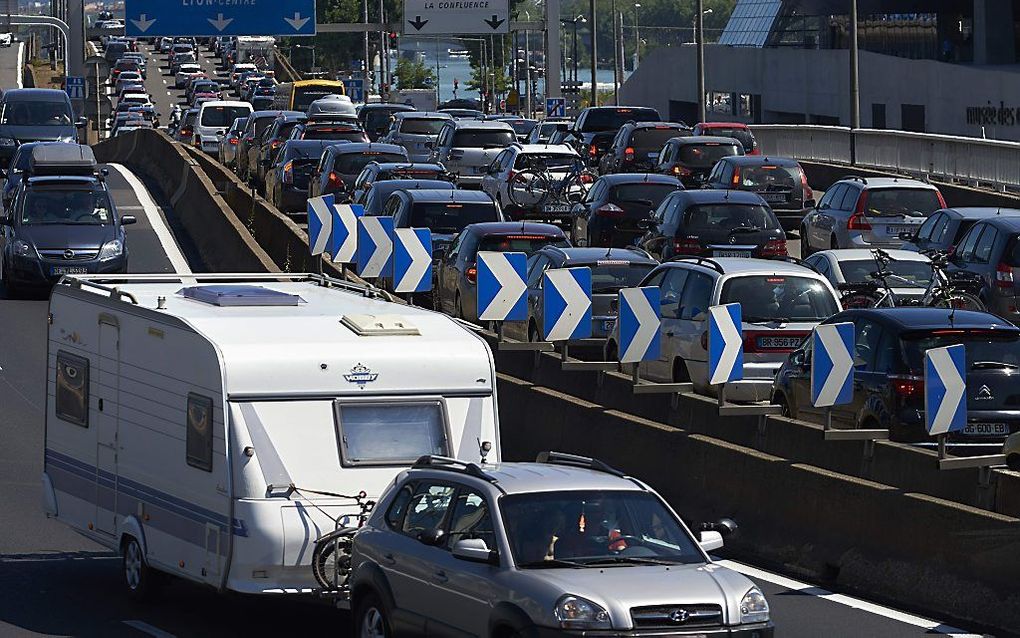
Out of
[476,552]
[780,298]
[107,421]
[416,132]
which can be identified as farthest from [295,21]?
[476,552]

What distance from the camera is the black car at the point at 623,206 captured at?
33406mm

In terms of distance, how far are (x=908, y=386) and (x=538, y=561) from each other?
721 centimetres

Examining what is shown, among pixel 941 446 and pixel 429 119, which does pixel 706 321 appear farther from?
pixel 429 119

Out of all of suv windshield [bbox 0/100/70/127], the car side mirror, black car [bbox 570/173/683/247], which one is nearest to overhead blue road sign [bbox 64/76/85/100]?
suv windshield [bbox 0/100/70/127]

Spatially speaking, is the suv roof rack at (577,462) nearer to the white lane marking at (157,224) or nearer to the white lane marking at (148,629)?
the white lane marking at (148,629)

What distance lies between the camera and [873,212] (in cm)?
3238

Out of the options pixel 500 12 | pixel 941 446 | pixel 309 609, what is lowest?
pixel 309 609

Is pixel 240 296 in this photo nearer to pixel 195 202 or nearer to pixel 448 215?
pixel 448 215

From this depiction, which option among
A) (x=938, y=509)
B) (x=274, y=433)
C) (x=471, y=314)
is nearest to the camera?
(x=274, y=433)

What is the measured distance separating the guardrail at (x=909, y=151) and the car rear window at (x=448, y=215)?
17.0 m

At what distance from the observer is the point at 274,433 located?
1254 cm

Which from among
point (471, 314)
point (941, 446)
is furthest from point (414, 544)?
point (471, 314)

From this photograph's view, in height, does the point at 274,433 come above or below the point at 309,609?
above

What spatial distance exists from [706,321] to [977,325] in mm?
3950
